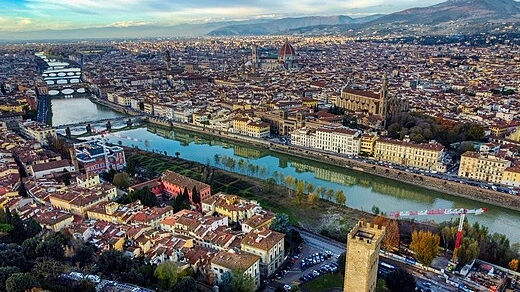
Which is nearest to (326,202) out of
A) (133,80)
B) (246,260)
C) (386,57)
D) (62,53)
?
(246,260)

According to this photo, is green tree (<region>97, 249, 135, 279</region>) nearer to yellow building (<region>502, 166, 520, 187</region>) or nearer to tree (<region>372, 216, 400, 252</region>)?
tree (<region>372, 216, 400, 252</region>)

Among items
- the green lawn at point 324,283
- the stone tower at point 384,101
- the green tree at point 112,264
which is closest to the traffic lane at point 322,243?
the green lawn at point 324,283

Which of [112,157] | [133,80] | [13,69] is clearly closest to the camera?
[112,157]

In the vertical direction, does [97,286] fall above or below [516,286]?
above

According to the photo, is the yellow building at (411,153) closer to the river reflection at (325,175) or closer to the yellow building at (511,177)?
the river reflection at (325,175)

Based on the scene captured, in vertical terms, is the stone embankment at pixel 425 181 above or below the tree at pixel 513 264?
below

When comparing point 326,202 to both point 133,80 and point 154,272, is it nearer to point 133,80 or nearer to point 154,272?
point 154,272
